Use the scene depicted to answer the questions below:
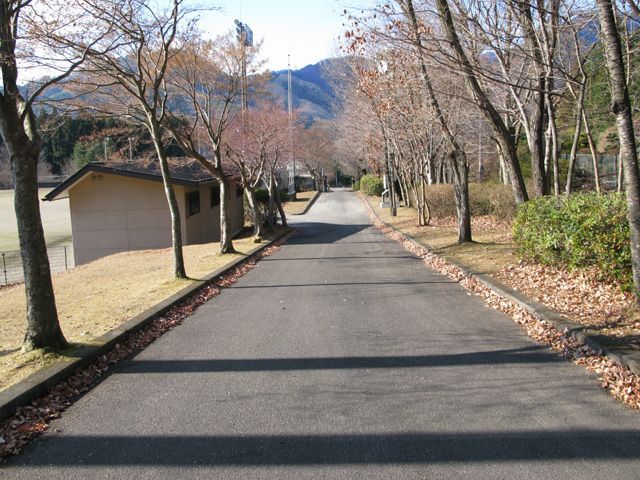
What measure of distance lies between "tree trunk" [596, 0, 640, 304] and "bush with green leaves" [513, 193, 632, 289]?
64cm

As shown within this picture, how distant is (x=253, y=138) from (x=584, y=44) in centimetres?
1292

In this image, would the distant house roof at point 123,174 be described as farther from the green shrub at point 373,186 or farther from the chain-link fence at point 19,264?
the green shrub at point 373,186

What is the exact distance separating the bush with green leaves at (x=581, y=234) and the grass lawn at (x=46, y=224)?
23509 millimetres

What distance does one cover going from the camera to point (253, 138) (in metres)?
22.8

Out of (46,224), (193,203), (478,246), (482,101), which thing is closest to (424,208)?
(193,203)

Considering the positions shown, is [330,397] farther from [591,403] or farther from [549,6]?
[549,6]

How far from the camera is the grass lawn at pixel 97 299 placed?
226 inches

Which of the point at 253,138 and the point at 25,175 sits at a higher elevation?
the point at 253,138

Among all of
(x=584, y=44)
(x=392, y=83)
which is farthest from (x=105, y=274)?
(x=584, y=44)

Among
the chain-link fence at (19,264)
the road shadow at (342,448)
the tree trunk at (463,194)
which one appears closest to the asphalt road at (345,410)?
the road shadow at (342,448)

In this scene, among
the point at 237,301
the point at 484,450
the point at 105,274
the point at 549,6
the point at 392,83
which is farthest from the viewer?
the point at 392,83

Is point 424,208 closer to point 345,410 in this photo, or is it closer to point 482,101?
point 482,101

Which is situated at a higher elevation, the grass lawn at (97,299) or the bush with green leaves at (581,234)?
the bush with green leaves at (581,234)

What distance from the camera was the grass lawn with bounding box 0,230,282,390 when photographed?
575 centimetres
